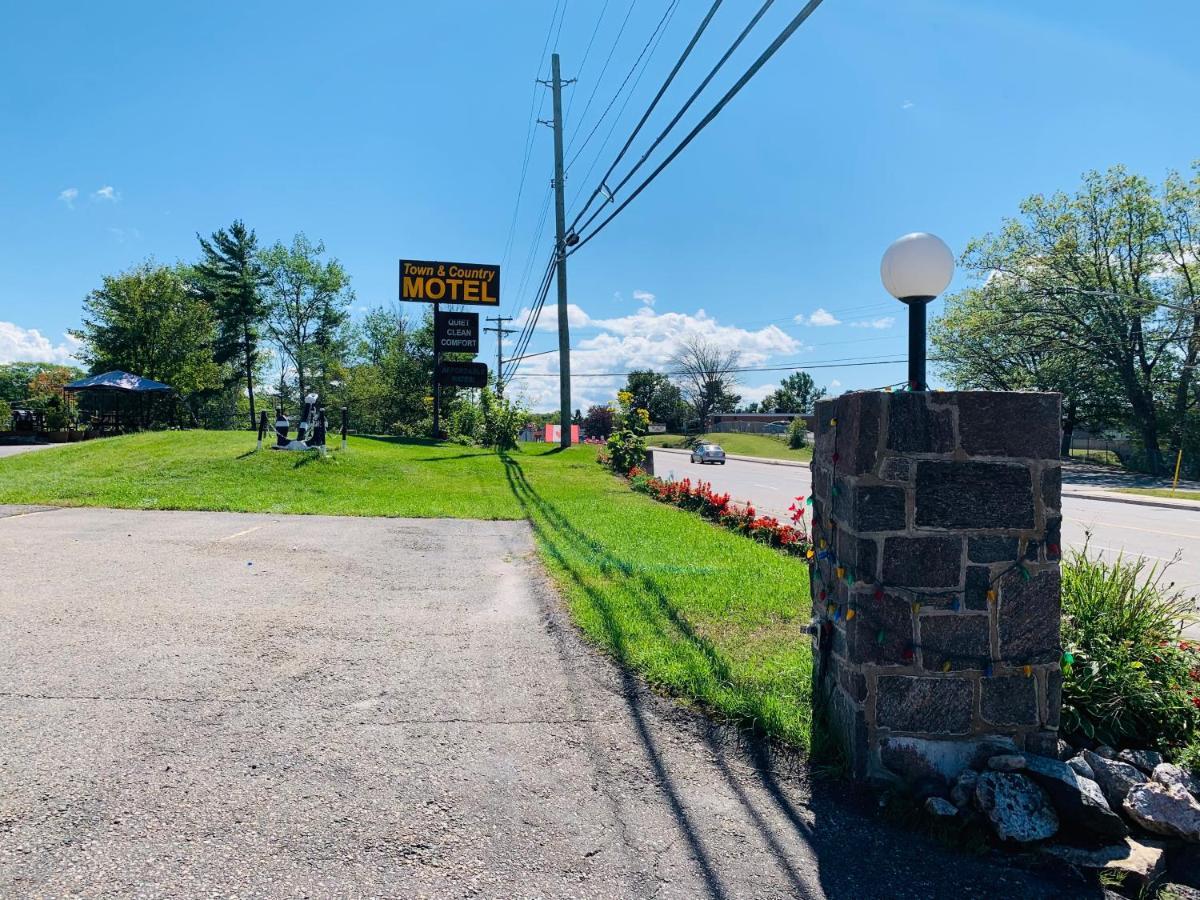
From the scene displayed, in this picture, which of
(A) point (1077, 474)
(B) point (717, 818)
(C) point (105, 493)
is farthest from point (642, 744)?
(A) point (1077, 474)

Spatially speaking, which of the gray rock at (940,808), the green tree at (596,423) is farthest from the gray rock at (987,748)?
the green tree at (596,423)

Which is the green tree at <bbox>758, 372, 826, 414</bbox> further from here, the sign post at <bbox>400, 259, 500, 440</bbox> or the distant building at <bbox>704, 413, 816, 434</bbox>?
the sign post at <bbox>400, 259, 500, 440</bbox>

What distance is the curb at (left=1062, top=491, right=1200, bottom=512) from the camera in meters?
17.1

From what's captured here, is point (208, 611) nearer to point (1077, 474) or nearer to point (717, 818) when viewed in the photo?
point (717, 818)

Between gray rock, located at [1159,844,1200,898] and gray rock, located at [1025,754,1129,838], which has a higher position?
gray rock, located at [1025,754,1129,838]

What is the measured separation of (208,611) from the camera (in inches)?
207

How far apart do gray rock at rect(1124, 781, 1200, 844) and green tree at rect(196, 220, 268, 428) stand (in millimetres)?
47169

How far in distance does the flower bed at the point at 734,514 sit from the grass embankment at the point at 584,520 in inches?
12.6

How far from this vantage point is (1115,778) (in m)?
2.85

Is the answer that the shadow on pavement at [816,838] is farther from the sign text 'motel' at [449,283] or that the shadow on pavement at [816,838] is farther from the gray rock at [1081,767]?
the sign text 'motel' at [449,283]

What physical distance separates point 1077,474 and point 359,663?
114ft

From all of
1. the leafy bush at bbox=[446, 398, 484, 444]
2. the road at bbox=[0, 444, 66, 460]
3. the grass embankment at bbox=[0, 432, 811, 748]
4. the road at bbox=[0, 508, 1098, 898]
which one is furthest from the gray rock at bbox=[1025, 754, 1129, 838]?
the leafy bush at bbox=[446, 398, 484, 444]

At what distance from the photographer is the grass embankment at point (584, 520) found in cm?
420

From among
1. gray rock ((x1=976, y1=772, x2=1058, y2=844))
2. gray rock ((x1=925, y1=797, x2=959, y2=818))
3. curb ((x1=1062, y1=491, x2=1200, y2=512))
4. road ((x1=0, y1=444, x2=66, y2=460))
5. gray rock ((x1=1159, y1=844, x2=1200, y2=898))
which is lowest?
curb ((x1=1062, y1=491, x2=1200, y2=512))
